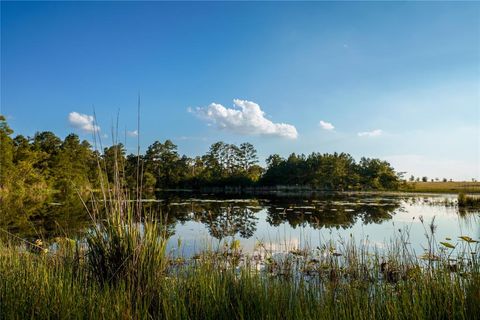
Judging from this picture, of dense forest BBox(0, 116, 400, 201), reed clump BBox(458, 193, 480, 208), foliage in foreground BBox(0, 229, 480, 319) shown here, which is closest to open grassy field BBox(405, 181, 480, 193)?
dense forest BBox(0, 116, 400, 201)

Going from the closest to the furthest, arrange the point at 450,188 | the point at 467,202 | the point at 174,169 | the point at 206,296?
1. the point at 206,296
2. the point at 467,202
3. the point at 450,188
4. the point at 174,169

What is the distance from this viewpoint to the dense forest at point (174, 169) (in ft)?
95.8

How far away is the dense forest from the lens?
29.2 m

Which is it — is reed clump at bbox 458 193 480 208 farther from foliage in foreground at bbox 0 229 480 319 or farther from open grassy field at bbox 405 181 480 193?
foliage in foreground at bbox 0 229 480 319

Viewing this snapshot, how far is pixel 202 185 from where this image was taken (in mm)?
56062

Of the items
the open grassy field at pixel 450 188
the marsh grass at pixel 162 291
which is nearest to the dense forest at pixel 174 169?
the open grassy field at pixel 450 188

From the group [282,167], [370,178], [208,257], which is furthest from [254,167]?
[208,257]

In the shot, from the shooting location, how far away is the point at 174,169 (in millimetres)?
57906

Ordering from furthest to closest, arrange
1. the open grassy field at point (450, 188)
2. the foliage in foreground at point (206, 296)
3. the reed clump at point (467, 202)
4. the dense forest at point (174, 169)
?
the open grassy field at point (450, 188) → the dense forest at point (174, 169) → the reed clump at point (467, 202) → the foliage in foreground at point (206, 296)

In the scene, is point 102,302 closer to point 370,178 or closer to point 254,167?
point 370,178

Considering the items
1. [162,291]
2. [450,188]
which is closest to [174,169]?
[450,188]

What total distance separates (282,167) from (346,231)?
140 feet

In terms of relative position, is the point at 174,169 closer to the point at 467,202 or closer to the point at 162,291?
the point at 467,202

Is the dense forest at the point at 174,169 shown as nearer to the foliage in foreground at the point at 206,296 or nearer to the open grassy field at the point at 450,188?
the open grassy field at the point at 450,188
